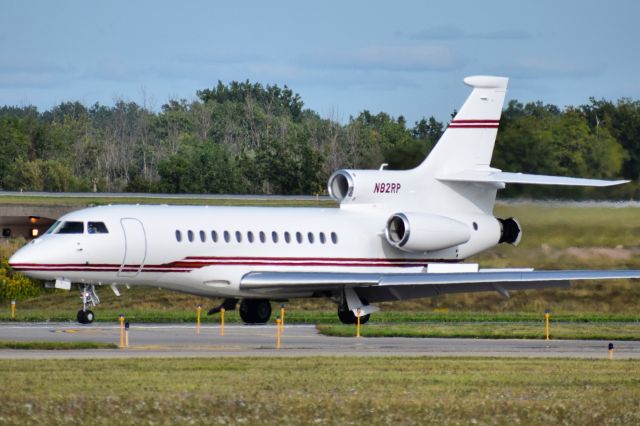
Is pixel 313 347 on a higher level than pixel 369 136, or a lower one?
lower

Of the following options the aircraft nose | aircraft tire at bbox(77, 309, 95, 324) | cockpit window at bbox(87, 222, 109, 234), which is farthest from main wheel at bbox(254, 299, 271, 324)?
the aircraft nose

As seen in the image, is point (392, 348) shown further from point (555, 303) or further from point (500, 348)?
point (555, 303)

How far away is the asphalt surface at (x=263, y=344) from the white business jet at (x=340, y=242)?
1.41 meters

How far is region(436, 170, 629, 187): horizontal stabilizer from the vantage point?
3791cm

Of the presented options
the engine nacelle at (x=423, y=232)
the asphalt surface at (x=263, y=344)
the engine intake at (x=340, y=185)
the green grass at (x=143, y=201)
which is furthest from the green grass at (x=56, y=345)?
the green grass at (x=143, y=201)

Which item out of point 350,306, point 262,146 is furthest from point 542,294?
point 262,146

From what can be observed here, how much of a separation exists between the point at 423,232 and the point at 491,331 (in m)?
4.12

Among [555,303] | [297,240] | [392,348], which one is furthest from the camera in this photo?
[555,303]

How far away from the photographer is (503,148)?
45531mm

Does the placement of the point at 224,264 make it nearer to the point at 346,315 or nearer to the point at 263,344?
the point at 346,315

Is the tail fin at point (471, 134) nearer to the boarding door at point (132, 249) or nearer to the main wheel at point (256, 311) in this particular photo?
the main wheel at point (256, 311)

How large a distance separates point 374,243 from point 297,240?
7.77 feet

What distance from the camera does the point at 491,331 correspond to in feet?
118

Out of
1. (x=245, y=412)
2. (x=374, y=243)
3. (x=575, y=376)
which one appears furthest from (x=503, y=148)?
(x=245, y=412)
